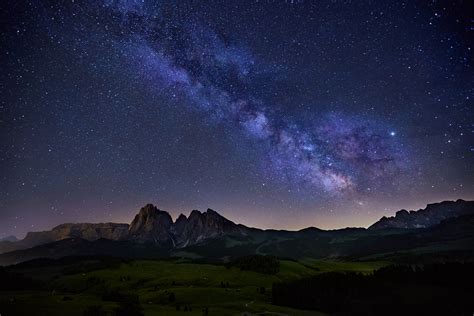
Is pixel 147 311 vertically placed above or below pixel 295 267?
below

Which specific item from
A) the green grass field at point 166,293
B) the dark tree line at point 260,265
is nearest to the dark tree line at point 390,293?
the green grass field at point 166,293

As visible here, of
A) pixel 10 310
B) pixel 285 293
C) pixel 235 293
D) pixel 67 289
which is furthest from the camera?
pixel 67 289

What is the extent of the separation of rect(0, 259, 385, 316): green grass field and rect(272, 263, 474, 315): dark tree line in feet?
34.0

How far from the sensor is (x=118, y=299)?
276 feet

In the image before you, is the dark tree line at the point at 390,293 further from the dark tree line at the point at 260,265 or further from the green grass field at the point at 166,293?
the dark tree line at the point at 260,265

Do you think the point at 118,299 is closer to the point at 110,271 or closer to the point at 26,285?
the point at 26,285

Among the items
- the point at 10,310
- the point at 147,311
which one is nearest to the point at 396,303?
the point at 147,311

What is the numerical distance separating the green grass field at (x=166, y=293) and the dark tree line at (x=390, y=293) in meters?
10.4

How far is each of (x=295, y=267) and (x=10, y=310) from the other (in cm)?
15517

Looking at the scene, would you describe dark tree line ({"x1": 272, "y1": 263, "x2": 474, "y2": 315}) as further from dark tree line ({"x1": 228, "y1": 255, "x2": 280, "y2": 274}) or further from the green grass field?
dark tree line ({"x1": 228, "y1": 255, "x2": 280, "y2": 274})

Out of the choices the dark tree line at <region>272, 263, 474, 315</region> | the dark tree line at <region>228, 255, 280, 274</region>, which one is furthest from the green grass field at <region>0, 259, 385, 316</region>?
the dark tree line at <region>272, 263, 474, 315</region>

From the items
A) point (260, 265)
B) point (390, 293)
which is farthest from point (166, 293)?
point (260, 265)

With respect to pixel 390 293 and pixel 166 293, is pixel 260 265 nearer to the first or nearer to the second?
pixel 166 293

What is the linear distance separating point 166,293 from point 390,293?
205 feet
